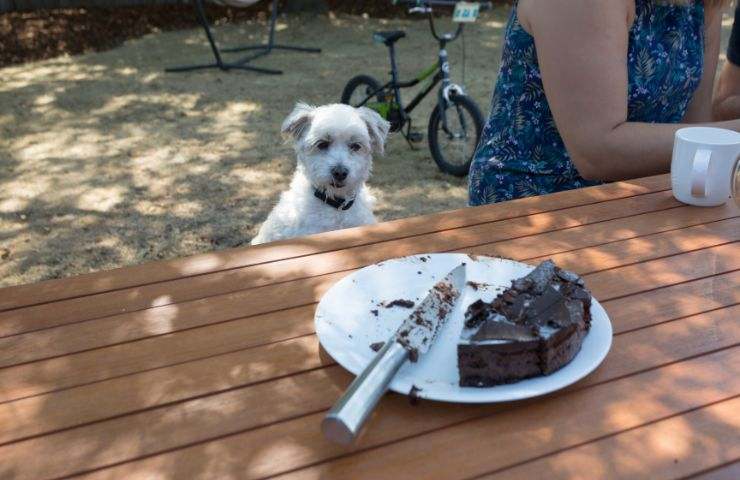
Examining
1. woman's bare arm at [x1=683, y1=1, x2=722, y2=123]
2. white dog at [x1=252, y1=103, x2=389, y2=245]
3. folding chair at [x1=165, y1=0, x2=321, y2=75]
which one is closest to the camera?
woman's bare arm at [x1=683, y1=1, x2=722, y2=123]

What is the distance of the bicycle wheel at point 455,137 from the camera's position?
5.99m

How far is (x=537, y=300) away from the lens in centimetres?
126

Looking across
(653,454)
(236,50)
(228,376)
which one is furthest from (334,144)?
(236,50)

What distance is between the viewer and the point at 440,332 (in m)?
1.36

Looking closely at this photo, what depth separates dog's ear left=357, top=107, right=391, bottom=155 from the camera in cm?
382

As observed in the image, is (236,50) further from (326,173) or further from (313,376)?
(313,376)

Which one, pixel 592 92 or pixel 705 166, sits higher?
pixel 592 92

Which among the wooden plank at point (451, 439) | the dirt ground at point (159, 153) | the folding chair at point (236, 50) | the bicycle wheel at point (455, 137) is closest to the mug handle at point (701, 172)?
the wooden plank at point (451, 439)

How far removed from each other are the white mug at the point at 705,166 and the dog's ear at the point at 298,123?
2.13 meters

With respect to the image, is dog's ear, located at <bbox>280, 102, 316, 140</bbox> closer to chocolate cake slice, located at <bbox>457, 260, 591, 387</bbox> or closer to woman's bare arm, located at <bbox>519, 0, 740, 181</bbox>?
woman's bare arm, located at <bbox>519, 0, 740, 181</bbox>

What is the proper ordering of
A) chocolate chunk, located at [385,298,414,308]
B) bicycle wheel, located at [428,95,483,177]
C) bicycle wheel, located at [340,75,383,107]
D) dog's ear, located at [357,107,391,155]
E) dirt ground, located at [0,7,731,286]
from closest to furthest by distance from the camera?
chocolate chunk, located at [385,298,414,308]
dog's ear, located at [357,107,391,155]
dirt ground, located at [0,7,731,286]
bicycle wheel, located at [428,95,483,177]
bicycle wheel, located at [340,75,383,107]

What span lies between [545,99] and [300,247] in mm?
1064

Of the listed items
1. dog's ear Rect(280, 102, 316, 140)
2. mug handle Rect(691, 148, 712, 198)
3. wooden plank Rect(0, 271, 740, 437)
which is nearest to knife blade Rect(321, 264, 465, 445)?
wooden plank Rect(0, 271, 740, 437)

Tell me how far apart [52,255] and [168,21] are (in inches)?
323
